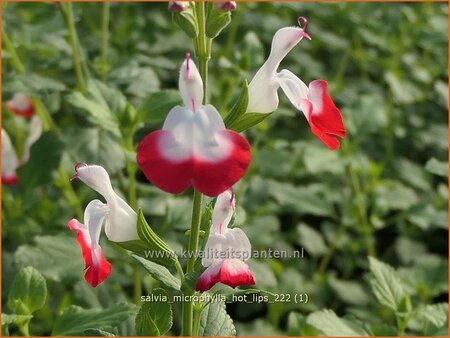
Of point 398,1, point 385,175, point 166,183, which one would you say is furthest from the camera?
point 398,1

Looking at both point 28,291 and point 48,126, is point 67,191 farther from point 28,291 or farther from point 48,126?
point 28,291

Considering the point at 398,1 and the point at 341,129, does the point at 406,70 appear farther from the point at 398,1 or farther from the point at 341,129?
the point at 341,129

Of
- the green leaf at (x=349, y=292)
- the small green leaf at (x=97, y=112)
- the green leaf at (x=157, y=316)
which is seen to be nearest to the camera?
the green leaf at (x=157, y=316)

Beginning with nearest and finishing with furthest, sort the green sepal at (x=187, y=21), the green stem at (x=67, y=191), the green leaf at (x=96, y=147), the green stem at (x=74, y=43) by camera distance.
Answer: the green sepal at (x=187, y=21)
the green leaf at (x=96, y=147)
the green stem at (x=74, y=43)
the green stem at (x=67, y=191)

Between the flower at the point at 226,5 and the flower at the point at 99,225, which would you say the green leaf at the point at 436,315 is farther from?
the flower at the point at 226,5

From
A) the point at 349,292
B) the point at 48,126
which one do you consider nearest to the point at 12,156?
the point at 48,126

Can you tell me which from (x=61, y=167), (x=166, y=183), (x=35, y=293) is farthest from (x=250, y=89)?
(x=61, y=167)

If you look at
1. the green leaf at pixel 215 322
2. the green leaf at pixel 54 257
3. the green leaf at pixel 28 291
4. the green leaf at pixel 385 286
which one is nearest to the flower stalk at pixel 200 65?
the green leaf at pixel 215 322
